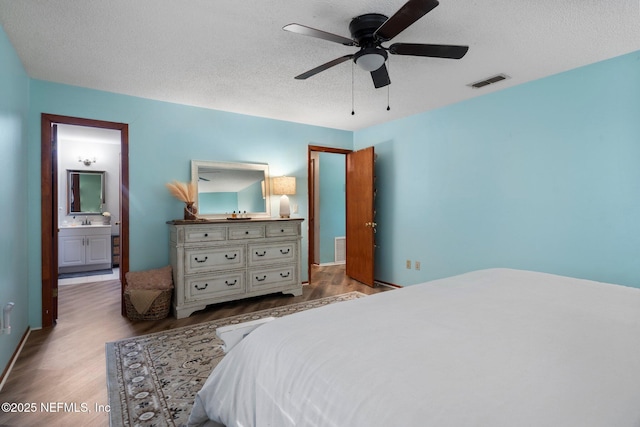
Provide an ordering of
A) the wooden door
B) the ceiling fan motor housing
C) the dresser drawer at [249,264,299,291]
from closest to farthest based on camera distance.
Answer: the ceiling fan motor housing → the dresser drawer at [249,264,299,291] → the wooden door

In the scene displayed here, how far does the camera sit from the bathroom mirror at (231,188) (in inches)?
150

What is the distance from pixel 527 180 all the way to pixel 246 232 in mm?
2972

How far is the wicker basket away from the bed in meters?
1.98

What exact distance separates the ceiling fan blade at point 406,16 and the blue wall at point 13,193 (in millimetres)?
2408

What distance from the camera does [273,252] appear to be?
387 centimetres

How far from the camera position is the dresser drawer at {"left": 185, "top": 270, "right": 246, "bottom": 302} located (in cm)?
329

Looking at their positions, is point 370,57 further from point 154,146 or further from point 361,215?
point 361,215

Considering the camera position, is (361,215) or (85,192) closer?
(361,215)

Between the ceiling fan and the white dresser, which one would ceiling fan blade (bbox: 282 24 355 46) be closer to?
the ceiling fan

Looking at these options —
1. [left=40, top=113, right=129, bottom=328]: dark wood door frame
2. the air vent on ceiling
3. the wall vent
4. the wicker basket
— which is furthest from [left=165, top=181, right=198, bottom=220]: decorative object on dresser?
the wall vent

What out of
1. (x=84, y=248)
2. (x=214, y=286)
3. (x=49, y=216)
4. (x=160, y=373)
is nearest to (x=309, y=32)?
(x=160, y=373)

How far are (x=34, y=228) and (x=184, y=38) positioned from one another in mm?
2305

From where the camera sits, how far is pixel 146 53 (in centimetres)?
243

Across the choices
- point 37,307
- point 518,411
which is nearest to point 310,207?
point 37,307
